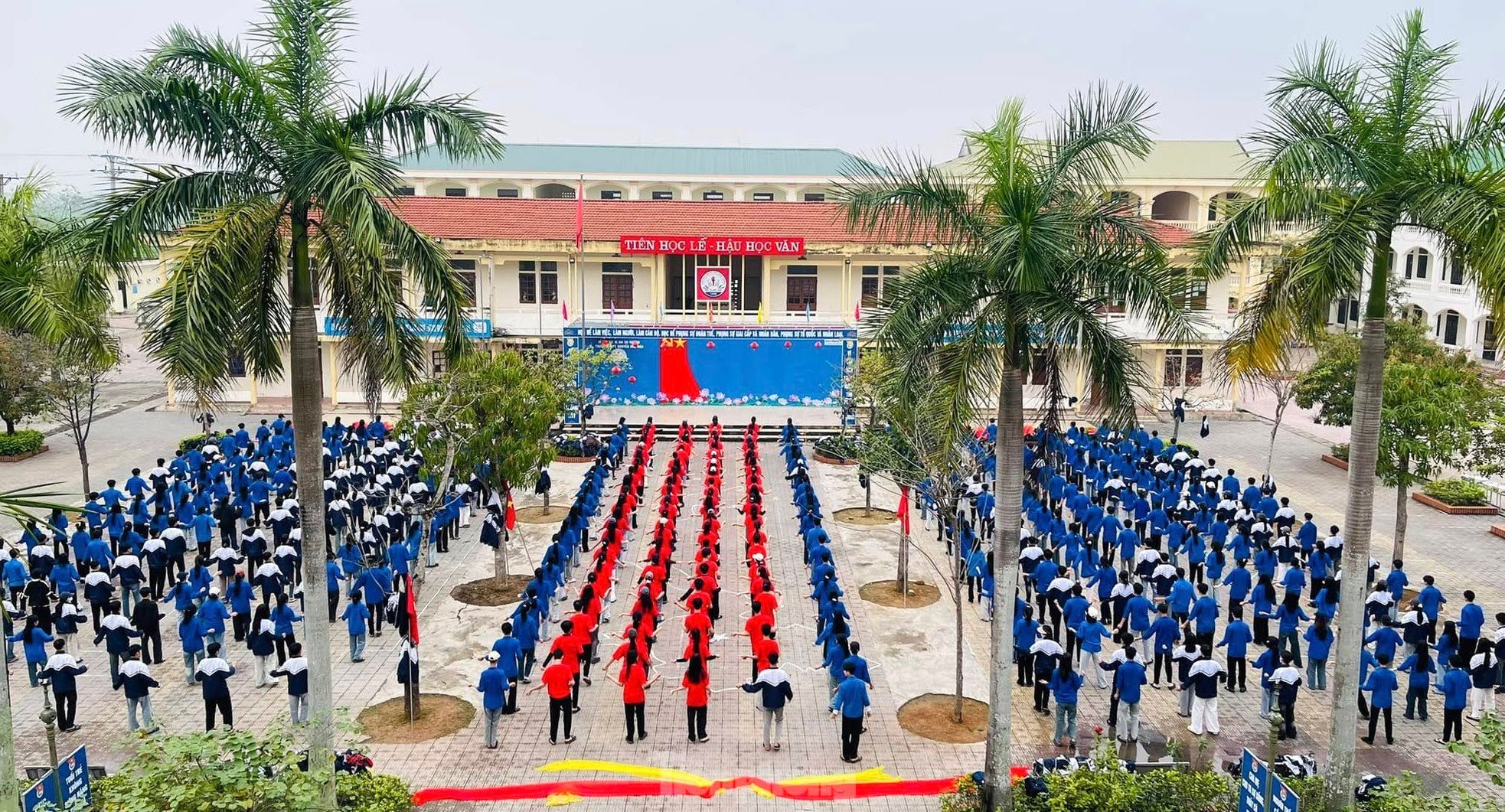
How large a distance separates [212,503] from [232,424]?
457 inches

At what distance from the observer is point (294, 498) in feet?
60.8

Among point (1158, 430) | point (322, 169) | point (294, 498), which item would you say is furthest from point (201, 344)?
point (1158, 430)

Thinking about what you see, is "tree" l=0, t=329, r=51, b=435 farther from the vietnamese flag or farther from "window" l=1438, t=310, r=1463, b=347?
"window" l=1438, t=310, r=1463, b=347

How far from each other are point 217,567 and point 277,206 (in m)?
Answer: 10.1

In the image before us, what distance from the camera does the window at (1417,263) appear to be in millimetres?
43250

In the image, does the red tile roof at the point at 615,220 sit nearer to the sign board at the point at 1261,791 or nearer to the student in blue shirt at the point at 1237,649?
the student in blue shirt at the point at 1237,649

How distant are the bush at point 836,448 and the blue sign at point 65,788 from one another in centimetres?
1235

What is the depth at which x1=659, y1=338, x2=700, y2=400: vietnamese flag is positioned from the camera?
32125 millimetres

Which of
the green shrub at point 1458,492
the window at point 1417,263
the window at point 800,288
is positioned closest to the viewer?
the green shrub at point 1458,492

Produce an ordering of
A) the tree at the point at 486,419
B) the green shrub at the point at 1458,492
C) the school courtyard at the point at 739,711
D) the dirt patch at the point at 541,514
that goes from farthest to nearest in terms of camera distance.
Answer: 1. the green shrub at the point at 1458,492
2. the dirt patch at the point at 541,514
3. the tree at the point at 486,419
4. the school courtyard at the point at 739,711

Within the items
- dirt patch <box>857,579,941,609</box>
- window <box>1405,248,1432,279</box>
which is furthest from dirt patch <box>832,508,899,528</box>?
window <box>1405,248,1432,279</box>

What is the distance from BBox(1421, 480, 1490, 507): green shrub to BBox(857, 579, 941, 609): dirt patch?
1153 cm

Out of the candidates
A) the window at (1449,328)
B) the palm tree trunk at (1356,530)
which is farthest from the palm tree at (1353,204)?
the window at (1449,328)

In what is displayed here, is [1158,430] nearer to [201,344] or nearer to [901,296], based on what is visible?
[901,296]
